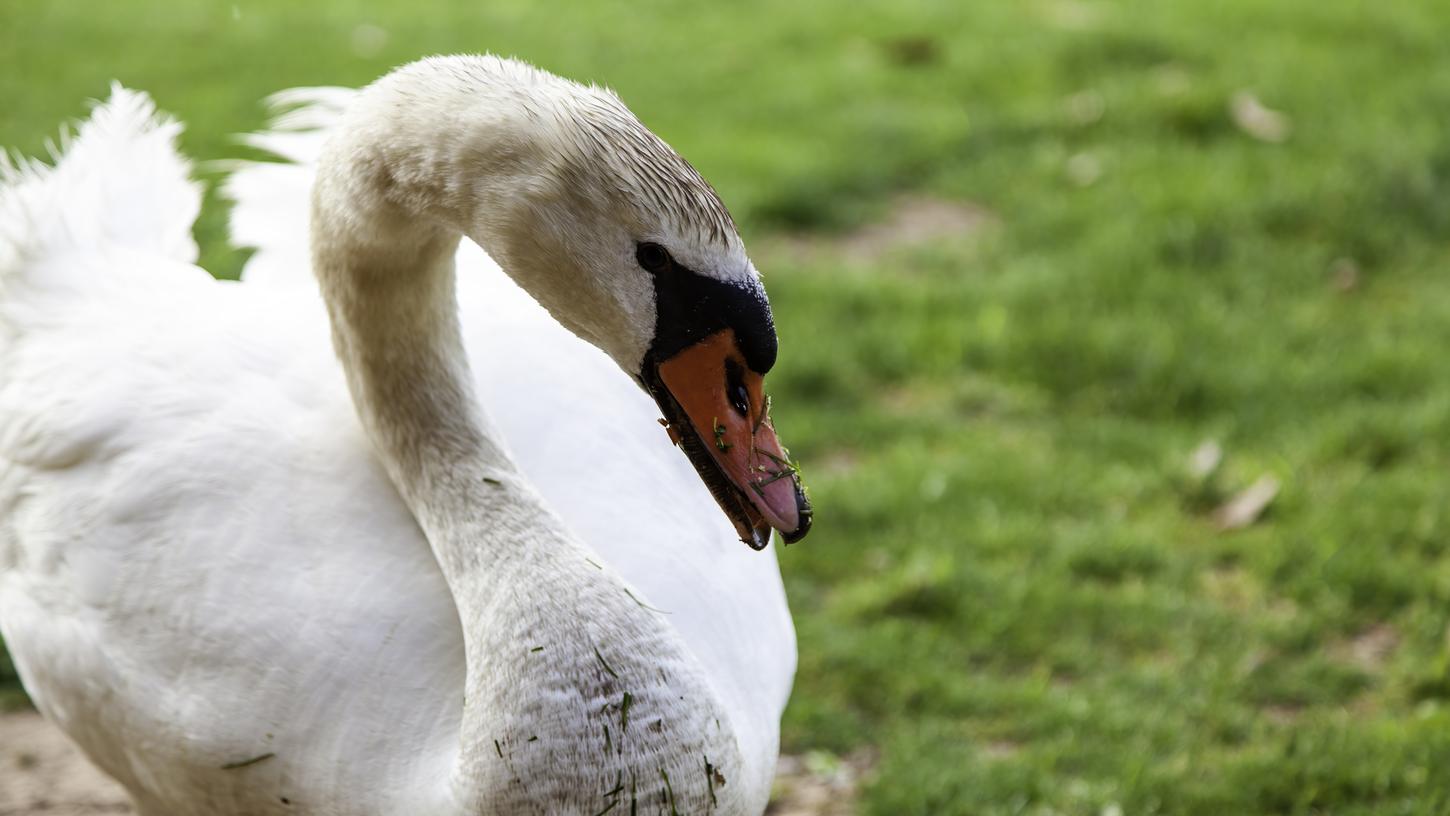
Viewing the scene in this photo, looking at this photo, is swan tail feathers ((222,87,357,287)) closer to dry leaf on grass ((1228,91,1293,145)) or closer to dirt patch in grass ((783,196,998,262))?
dirt patch in grass ((783,196,998,262))

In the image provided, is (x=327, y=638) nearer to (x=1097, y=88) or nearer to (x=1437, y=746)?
(x=1437, y=746)

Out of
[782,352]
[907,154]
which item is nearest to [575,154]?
[782,352]

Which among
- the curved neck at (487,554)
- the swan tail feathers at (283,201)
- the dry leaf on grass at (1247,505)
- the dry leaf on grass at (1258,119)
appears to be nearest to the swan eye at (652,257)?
the curved neck at (487,554)

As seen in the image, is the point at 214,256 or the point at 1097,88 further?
the point at 1097,88

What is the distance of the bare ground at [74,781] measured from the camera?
3369 millimetres

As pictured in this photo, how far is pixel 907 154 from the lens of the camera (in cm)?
612

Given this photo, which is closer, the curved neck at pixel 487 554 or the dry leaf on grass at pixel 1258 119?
the curved neck at pixel 487 554

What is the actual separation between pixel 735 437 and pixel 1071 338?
2879mm

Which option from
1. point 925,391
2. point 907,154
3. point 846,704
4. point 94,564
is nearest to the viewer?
point 94,564

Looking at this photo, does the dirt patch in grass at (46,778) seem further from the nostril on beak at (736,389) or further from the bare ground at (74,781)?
the nostril on beak at (736,389)

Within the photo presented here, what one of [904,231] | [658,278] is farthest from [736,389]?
[904,231]

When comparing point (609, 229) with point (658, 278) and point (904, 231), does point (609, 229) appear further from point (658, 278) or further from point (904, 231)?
point (904, 231)

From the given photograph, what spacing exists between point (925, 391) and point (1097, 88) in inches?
88.3

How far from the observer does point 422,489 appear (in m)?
2.63
